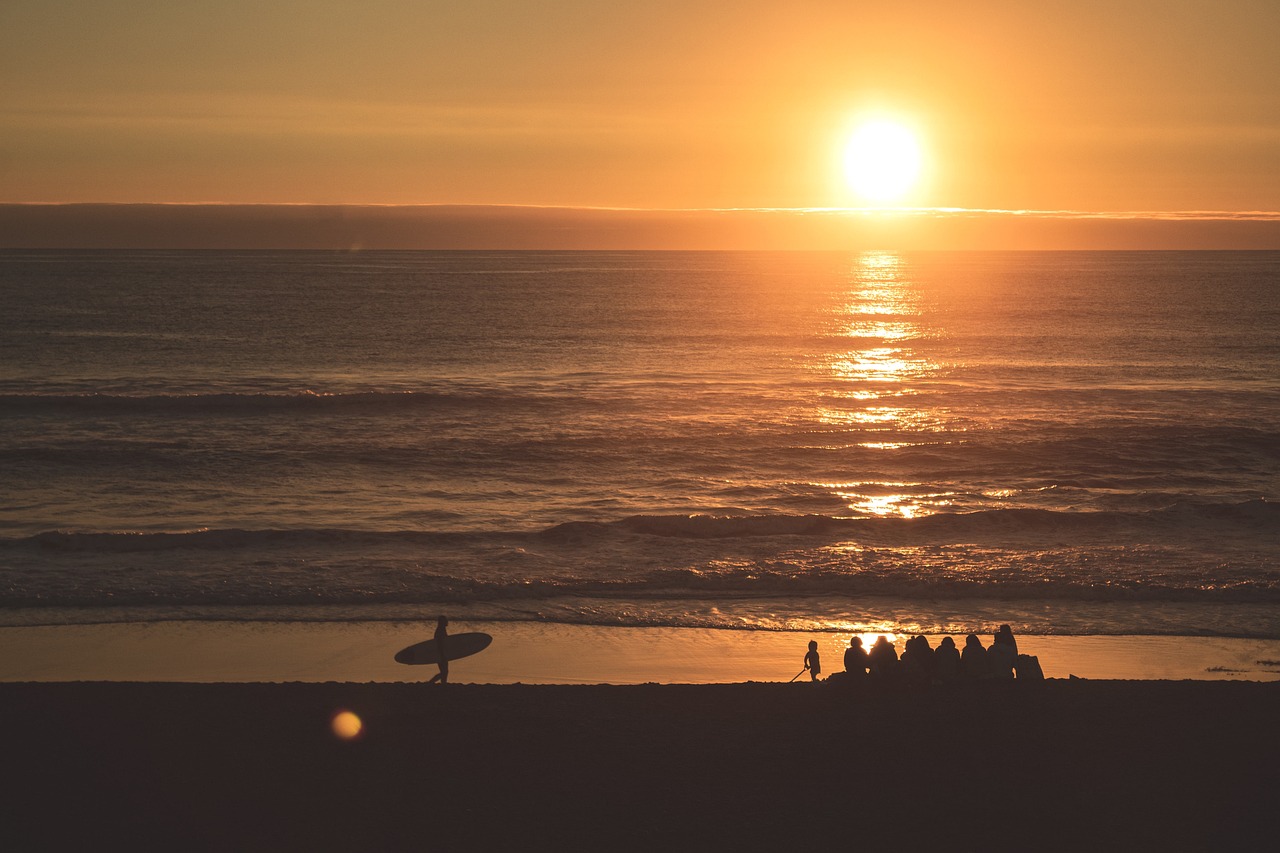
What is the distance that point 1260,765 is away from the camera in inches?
419

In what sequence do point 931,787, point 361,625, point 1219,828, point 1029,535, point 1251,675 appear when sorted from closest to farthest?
point 1219,828
point 931,787
point 1251,675
point 361,625
point 1029,535

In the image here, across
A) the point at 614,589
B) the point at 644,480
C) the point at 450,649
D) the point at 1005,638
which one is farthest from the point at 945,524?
the point at 450,649

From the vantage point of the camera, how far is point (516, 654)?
15594 mm

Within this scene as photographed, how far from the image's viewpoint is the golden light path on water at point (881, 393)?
2655 cm

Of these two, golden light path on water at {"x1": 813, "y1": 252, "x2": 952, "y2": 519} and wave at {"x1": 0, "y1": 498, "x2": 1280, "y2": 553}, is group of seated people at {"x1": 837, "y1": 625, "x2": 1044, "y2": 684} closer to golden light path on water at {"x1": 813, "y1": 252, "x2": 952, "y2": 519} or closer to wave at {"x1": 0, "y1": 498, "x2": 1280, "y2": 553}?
wave at {"x1": 0, "y1": 498, "x2": 1280, "y2": 553}

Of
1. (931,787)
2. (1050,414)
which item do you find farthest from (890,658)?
(1050,414)

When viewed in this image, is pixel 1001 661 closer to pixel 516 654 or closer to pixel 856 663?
pixel 856 663

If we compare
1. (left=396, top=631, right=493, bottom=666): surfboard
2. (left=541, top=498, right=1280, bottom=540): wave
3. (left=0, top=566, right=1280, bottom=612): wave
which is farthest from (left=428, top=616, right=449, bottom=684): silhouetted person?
(left=541, top=498, right=1280, bottom=540): wave

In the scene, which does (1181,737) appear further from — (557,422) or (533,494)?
(557,422)

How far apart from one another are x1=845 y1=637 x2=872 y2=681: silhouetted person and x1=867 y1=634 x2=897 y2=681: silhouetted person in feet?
0.33

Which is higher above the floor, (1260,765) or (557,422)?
(557,422)

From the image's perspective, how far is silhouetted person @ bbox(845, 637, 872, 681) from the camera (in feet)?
41.9

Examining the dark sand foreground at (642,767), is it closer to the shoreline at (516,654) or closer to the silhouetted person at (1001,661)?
the silhouetted person at (1001,661)

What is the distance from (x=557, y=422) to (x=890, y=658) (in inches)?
1003
